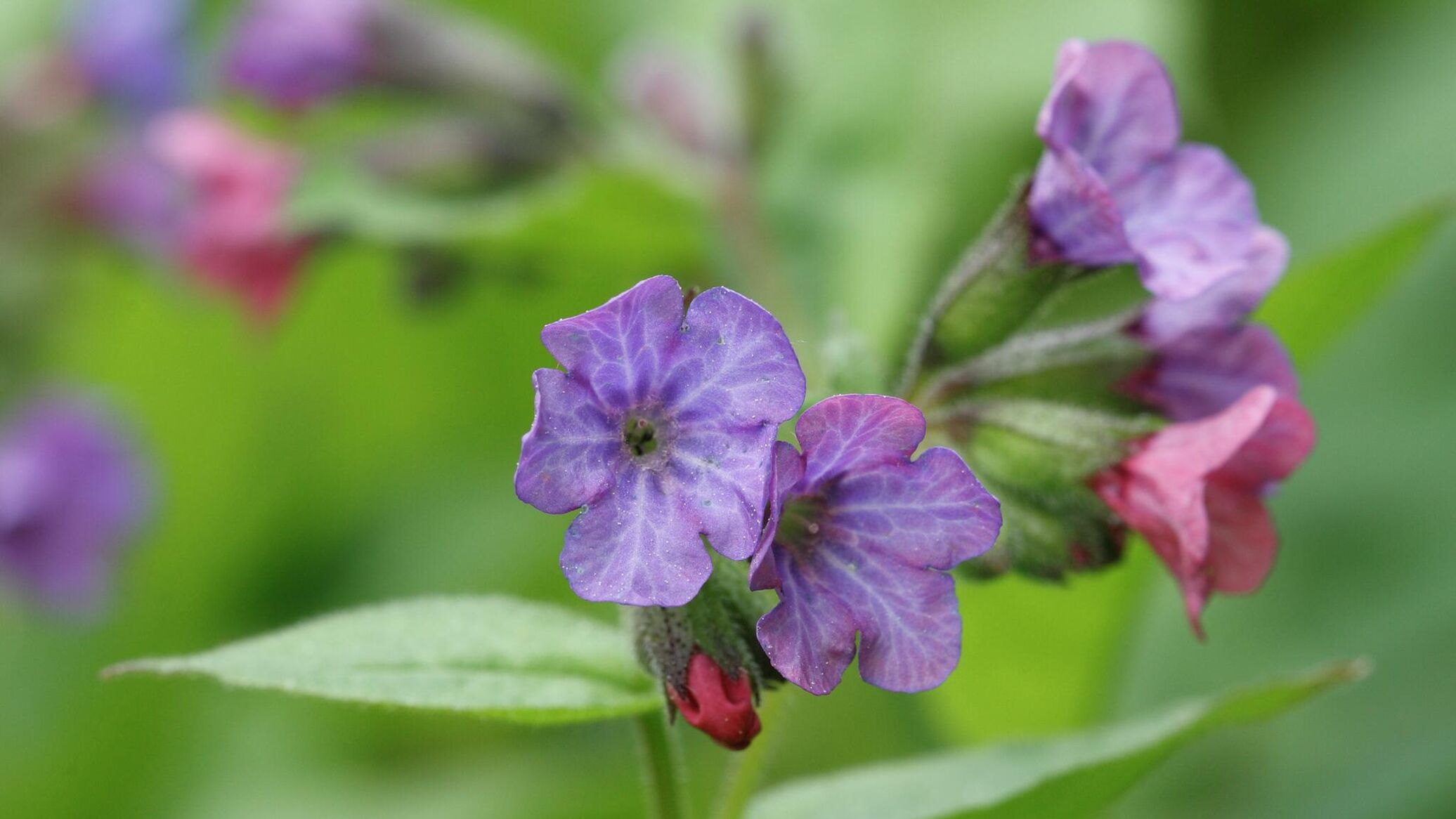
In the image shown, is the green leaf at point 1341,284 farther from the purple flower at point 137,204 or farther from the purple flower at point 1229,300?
the purple flower at point 137,204

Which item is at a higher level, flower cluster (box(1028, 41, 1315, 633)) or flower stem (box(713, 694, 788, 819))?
flower cluster (box(1028, 41, 1315, 633))

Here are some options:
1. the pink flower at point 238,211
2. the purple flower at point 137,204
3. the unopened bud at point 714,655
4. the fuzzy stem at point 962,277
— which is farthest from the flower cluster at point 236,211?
the unopened bud at point 714,655

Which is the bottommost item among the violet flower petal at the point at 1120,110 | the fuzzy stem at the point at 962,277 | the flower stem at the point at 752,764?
the flower stem at the point at 752,764

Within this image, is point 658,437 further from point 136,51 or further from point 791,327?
point 136,51

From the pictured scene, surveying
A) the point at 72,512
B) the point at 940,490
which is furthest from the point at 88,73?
the point at 940,490

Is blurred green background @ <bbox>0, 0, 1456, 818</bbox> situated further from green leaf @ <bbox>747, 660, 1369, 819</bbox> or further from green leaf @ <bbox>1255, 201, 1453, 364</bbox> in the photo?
green leaf @ <bbox>747, 660, 1369, 819</bbox>

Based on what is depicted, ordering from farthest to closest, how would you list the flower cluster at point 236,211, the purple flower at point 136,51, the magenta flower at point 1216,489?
1. the purple flower at point 136,51
2. the flower cluster at point 236,211
3. the magenta flower at point 1216,489

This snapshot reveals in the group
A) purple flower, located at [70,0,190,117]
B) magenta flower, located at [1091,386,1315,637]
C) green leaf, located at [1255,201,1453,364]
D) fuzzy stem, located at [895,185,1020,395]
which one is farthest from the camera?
purple flower, located at [70,0,190,117]

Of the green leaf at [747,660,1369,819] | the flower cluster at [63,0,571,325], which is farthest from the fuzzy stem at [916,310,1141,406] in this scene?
the flower cluster at [63,0,571,325]
